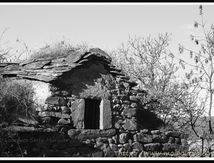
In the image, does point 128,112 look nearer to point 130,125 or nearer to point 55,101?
point 130,125

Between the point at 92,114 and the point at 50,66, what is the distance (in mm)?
1829

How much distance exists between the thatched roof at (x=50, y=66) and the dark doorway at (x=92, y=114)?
100 centimetres

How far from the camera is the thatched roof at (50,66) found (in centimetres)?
759

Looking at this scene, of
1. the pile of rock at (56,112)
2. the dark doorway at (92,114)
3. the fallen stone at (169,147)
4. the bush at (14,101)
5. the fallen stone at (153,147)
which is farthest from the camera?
the dark doorway at (92,114)

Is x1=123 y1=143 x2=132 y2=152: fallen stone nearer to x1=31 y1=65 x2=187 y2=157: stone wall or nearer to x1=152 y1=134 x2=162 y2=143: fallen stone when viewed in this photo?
x1=31 y1=65 x2=187 y2=157: stone wall

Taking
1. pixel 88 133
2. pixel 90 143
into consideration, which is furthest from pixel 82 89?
pixel 90 143

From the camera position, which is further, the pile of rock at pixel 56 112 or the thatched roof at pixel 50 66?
the thatched roof at pixel 50 66

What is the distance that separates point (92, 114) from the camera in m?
8.73

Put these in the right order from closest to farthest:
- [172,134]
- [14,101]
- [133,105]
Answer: [14,101], [133,105], [172,134]

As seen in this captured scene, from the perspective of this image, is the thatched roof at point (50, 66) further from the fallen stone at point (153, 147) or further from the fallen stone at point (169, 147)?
the fallen stone at point (169, 147)

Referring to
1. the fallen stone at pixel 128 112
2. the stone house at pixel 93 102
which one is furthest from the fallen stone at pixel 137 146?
the fallen stone at pixel 128 112

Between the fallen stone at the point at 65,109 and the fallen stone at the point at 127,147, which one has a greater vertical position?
the fallen stone at the point at 65,109

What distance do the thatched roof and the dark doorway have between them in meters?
1.00

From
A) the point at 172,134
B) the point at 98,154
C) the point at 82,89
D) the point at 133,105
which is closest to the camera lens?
the point at 98,154
